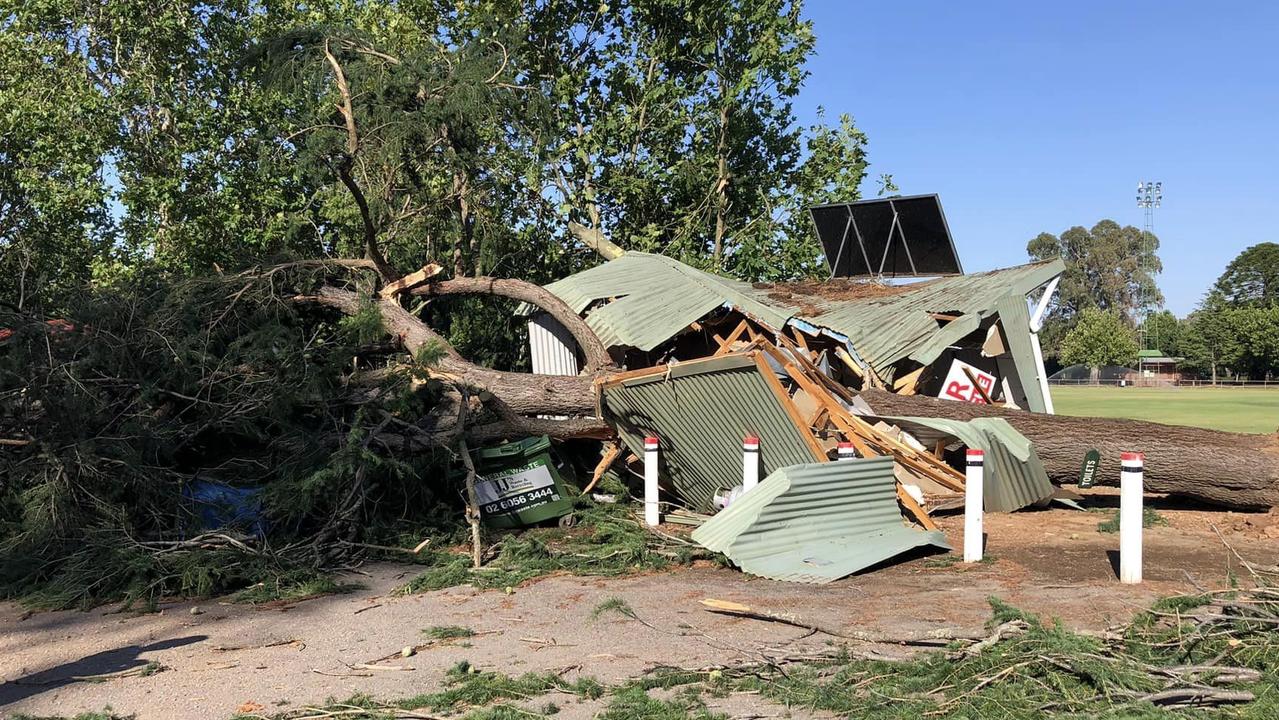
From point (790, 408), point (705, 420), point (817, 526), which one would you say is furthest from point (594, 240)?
point (817, 526)

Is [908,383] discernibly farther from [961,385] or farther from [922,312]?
[961,385]

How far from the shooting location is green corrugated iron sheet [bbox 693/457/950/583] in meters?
6.84

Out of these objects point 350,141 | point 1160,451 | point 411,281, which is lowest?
point 1160,451

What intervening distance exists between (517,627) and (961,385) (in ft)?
26.5

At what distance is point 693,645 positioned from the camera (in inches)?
202

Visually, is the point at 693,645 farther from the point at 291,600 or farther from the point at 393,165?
the point at 393,165

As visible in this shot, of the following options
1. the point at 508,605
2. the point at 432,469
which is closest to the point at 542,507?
the point at 432,469

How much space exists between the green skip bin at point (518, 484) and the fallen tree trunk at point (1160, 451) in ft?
11.5

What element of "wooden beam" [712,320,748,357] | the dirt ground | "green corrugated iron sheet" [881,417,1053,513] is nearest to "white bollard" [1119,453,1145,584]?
the dirt ground

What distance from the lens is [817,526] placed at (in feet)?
23.5

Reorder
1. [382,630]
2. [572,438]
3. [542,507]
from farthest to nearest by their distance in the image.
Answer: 1. [572,438]
2. [542,507]
3. [382,630]

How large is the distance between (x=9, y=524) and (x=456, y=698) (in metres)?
4.88

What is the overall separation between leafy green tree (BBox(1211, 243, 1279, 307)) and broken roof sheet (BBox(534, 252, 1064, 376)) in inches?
3479

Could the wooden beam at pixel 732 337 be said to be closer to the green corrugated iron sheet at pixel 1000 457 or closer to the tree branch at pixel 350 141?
the green corrugated iron sheet at pixel 1000 457
